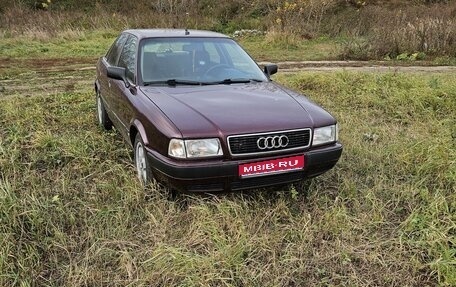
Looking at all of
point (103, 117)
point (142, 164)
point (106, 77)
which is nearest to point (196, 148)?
point (142, 164)

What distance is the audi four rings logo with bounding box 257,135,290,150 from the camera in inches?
129

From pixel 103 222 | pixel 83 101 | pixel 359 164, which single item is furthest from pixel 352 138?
pixel 83 101

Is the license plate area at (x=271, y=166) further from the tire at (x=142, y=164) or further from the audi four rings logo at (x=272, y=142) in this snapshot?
the tire at (x=142, y=164)

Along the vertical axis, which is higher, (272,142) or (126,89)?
(126,89)

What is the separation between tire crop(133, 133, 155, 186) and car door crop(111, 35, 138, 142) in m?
0.31

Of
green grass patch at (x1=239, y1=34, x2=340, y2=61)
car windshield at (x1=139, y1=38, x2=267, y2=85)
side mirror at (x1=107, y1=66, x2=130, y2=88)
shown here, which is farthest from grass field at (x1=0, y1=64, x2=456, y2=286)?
green grass patch at (x1=239, y1=34, x2=340, y2=61)

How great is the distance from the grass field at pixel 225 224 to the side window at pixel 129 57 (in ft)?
2.77

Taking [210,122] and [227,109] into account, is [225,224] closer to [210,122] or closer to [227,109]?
[210,122]

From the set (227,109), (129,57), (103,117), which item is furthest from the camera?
(103,117)

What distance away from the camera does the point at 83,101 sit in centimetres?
698

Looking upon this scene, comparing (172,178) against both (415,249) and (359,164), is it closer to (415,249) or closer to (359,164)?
(415,249)

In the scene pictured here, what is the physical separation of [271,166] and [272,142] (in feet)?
0.59

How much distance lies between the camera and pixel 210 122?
3.30 metres

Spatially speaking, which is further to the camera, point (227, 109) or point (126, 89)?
point (126, 89)
